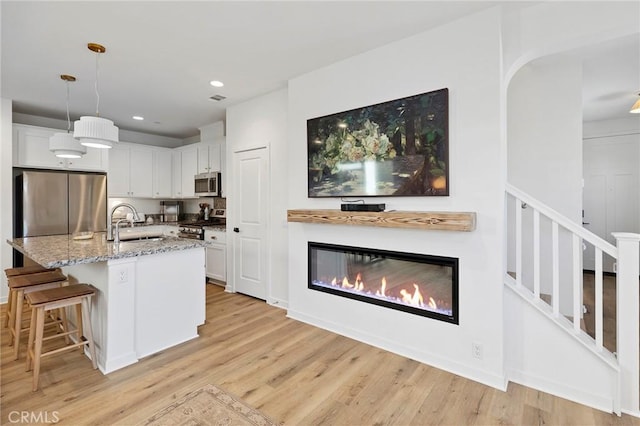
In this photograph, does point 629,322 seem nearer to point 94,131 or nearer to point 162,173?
point 94,131

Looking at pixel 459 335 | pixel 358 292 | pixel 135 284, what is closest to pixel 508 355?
pixel 459 335

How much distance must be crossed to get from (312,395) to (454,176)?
6.32 feet

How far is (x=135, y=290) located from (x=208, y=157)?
10.6ft

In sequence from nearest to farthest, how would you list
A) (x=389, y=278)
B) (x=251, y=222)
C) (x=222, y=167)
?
(x=389, y=278) < (x=251, y=222) < (x=222, y=167)

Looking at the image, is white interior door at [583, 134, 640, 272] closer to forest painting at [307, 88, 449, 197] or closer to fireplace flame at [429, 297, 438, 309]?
fireplace flame at [429, 297, 438, 309]

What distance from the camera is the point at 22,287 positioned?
2604 millimetres

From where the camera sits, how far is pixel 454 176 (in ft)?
7.91

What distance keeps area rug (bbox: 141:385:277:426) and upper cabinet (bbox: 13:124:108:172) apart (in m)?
4.44

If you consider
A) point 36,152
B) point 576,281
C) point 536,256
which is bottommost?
point 576,281

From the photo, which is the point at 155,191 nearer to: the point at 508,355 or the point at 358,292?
the point at 358,292

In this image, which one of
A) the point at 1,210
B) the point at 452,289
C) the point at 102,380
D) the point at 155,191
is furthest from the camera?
the point at 155,191

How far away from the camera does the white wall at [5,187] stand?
13.4ft

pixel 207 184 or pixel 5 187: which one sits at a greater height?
pixel 207 184

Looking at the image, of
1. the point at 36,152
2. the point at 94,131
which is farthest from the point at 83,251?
the point at 36,152
